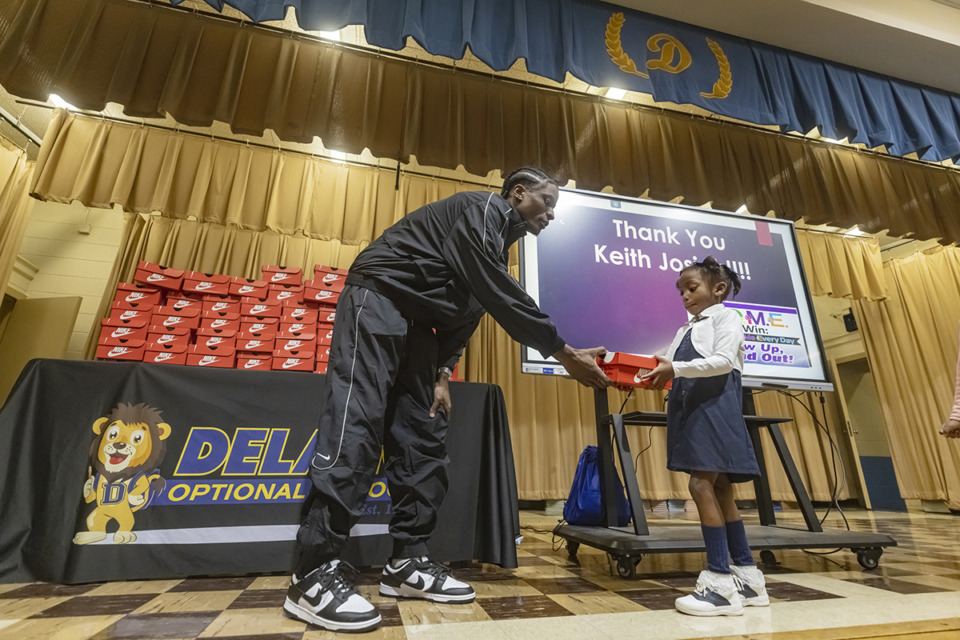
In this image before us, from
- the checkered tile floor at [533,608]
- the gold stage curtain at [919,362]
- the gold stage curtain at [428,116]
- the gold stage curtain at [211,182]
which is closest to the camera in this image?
the checkered tile floor at [533,608]

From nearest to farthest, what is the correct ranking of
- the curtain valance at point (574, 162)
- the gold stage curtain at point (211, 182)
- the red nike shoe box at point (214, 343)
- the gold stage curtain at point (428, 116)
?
the gold stage curtain at point (428, 116) < the red nike shoe box at point (214, 343) < the curtain valance at point (574, 162) < the gold stage curtain at point (211, 182)

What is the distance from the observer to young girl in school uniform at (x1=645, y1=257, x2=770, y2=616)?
1.23 meters

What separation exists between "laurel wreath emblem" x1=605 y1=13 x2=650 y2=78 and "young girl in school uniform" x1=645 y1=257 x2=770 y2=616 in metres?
1.69

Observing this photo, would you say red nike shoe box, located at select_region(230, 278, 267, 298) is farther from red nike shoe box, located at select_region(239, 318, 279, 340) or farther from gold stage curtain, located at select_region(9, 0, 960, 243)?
gold stage curtain, located at select_region(9, 0, 960, 243)

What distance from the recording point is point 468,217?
4.49 ft

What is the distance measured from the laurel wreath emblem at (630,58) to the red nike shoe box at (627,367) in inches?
75.1

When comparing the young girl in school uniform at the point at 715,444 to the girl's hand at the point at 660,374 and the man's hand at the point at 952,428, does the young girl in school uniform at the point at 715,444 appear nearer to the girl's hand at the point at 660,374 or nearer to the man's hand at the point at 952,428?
the girl's hand at the point at 660,374

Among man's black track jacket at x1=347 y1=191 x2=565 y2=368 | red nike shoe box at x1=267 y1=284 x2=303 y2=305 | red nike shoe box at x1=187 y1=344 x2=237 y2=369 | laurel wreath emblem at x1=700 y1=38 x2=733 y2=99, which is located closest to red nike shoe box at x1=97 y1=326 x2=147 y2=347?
red nike shoe box at x1=187 y1=344 x2=237 y2=369

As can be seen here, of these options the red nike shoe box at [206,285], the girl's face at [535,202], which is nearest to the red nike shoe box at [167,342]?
the red nike shoe box at [206,285]

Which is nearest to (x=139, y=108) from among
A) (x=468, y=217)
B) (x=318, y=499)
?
(x=468, y=217)

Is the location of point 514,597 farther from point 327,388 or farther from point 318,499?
point 327,388

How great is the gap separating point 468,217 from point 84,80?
2359 millimetres

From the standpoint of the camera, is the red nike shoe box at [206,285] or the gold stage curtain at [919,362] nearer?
the red nike shoe box at [206,285]

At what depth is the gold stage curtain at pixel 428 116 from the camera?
7.63ft
